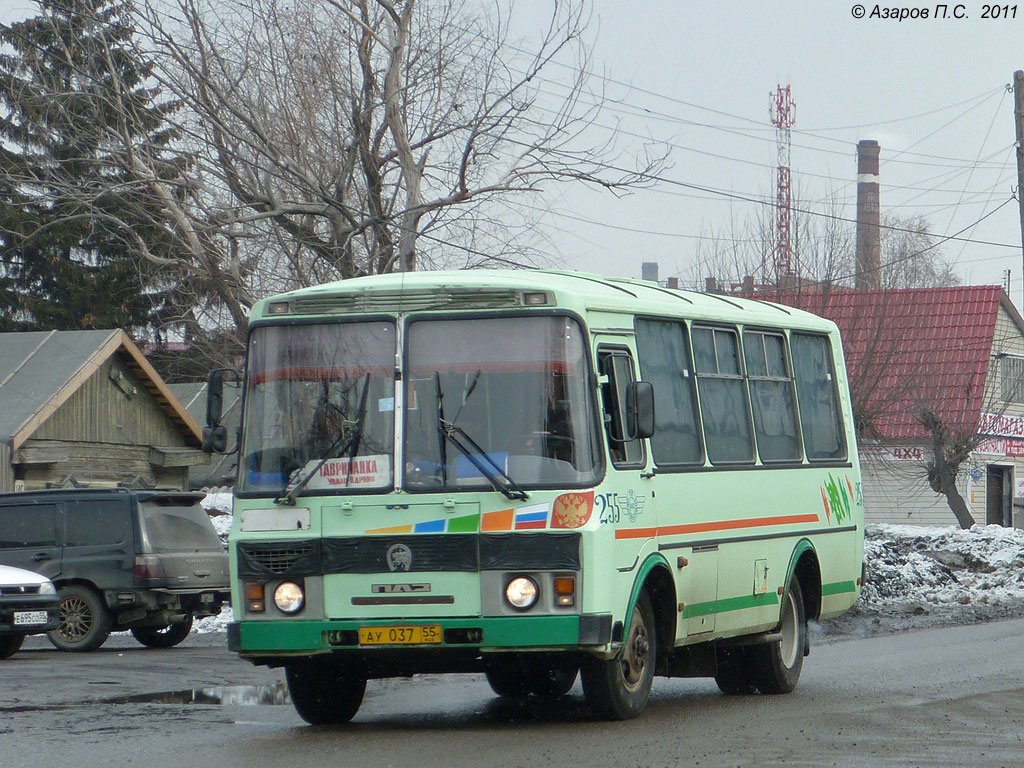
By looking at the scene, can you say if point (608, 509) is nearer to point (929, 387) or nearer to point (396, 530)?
point (396, 530)

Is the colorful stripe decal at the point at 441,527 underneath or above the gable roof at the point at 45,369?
underneath

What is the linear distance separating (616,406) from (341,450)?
5.47 feet

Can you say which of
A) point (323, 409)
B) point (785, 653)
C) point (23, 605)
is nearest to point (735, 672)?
point (785, 653)

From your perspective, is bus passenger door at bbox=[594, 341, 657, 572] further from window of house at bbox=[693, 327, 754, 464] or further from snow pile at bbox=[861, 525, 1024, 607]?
snow pile at bbox=[861, 525, 1024, 607]

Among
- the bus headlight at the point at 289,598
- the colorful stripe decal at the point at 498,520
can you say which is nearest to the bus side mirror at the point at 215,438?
the bus headlight at the point at 289,598

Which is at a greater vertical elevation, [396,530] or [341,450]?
[341,450]

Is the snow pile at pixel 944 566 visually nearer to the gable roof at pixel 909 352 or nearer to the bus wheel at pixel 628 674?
the gable roof at pixel 909 352

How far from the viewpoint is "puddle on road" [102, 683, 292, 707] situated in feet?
40.5

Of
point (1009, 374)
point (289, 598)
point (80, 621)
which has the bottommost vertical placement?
point (80, 621)

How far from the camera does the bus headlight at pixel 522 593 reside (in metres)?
9.48

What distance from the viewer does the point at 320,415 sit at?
9.93m

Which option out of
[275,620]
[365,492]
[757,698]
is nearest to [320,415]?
[365,492]

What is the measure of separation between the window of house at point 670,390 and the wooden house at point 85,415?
79.2ft

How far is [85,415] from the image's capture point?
36.9m
